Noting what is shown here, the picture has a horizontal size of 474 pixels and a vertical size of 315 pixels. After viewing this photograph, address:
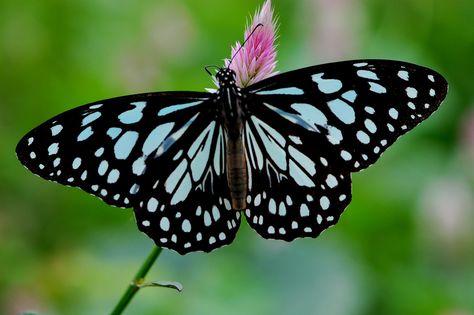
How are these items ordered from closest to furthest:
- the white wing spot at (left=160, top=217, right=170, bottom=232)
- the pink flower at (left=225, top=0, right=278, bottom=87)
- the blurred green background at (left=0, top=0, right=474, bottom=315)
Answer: the pink flower at (left=225, top=0, right=278, bottom=87) < the white wing spot at (left=160, top=217, right=170, bottom=232) < the blurred green background at (left=0, top=0, right=474, bottom=315)

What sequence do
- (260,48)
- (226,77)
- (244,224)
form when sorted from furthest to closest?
(244,224) < (226,77) < (260,48)

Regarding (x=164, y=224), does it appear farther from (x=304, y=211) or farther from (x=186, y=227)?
(x=304, y=211)

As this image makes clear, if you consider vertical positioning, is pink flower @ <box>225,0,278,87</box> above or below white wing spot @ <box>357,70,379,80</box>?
below

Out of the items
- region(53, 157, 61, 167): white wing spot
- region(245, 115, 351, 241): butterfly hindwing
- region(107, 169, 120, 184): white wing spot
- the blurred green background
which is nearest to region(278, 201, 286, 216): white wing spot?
region(245, 115, 351, 241): butterfly hindwing

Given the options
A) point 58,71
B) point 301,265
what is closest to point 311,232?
point 301,265

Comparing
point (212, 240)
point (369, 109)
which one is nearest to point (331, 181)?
point (369, 109)

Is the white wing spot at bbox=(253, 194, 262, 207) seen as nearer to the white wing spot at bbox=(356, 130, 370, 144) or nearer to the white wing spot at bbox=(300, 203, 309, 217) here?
the white wing spot at bbox=(300, 203, 309, 217)
